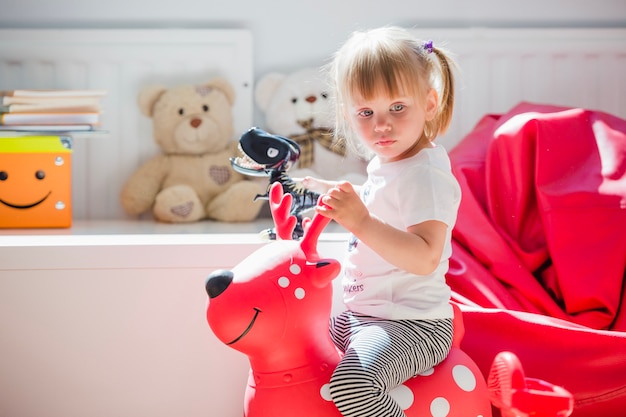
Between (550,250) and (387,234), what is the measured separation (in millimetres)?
500

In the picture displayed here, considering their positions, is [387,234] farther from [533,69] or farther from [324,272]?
[533,69]

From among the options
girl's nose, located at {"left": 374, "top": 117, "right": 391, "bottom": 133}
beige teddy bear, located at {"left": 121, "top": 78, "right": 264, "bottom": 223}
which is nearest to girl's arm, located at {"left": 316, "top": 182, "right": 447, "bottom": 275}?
girl's nose, located at {"left": 374, "top": 117, "right": 391, "bottom": 133}

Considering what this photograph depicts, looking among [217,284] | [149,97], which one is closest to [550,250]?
[217,284]

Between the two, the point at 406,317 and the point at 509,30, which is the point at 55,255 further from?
the point at 509,30

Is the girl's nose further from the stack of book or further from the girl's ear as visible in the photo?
the stack of book

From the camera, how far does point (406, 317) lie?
103cm

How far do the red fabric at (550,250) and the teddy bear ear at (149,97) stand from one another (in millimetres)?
755

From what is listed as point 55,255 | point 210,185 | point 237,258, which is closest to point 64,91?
point 210,185

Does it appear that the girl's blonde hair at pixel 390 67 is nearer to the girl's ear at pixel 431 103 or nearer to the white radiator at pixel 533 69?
the girl's ear at pixel 431 103

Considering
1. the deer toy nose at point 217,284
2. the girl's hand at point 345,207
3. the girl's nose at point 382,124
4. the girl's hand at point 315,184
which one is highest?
the girl's nose at point 382,124

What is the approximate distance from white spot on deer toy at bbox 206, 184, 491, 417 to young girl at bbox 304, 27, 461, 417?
0.11 feet

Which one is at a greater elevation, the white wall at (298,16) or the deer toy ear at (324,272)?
the white wall at (298,16)

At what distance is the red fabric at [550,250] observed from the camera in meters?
1.19

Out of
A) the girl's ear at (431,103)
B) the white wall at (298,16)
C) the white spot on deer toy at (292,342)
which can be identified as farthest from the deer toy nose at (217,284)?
the white wall at (298,16)
